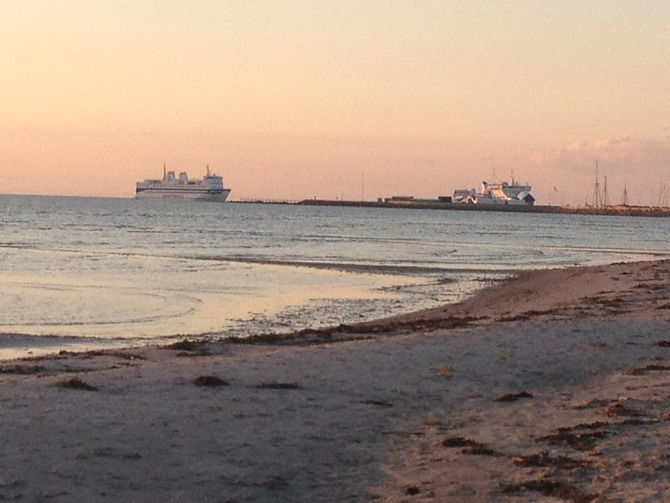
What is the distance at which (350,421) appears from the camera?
39.9 feet

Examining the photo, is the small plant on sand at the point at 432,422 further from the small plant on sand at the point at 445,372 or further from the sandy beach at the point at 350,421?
the small plant on sand at the point at 445,372

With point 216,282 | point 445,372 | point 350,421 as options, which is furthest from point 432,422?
point 216,282

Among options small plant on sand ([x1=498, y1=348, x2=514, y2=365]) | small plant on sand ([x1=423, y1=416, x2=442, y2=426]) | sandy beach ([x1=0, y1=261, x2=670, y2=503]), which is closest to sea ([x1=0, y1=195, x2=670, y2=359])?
sandy beach ([x1=0, y1=261, x2=670, y2=503])

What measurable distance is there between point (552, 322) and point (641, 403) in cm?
848

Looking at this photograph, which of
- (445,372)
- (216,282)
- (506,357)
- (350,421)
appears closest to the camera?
(350,421)

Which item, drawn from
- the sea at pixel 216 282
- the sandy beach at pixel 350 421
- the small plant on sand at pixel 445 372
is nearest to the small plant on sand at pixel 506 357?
the sandy beach at pixel 350 421

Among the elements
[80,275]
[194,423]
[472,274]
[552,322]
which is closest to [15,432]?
[194,423]

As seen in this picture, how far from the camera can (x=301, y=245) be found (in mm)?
74375

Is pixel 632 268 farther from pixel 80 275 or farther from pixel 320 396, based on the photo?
pixel 320 396

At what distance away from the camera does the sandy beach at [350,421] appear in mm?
9453

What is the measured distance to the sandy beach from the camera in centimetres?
945

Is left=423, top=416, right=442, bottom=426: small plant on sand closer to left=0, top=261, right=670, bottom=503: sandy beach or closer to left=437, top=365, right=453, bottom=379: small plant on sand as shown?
left=0, top=261, right=670, bottom=503: sandy beach

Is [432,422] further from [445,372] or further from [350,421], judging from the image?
[445,372]

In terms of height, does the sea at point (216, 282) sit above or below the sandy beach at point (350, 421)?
below
